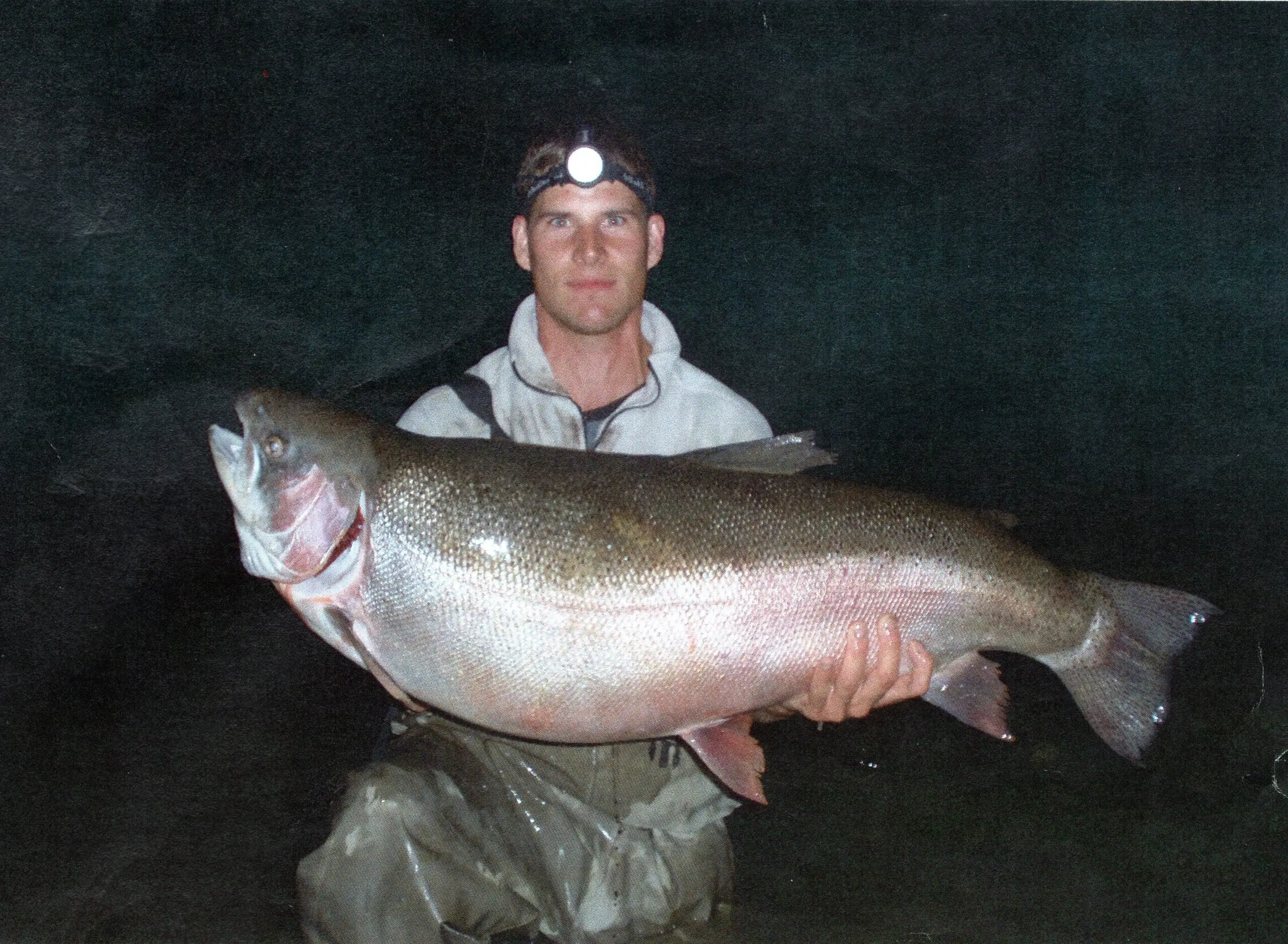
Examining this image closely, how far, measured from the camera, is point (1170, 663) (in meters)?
2.93

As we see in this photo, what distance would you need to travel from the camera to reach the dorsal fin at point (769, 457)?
8.96 feet

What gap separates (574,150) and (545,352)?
736 millimetres

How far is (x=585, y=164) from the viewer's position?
3520mm

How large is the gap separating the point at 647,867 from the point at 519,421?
1633mm

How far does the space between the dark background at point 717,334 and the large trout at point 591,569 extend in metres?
1.62

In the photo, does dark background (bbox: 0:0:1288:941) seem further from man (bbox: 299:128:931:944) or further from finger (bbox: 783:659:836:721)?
finger (bbox: 783:659:836:721)

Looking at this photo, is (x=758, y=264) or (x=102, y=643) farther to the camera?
(x=758, y=264)

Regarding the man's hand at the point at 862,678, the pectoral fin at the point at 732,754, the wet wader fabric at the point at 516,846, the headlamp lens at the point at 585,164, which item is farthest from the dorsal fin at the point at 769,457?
the headlamp lens at the point at 585,164

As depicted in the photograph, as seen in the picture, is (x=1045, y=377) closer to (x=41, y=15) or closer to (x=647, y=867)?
(x=647, y=867)

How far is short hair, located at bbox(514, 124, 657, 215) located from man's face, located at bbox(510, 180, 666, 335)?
62 mm

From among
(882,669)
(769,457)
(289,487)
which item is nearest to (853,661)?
(882,669)

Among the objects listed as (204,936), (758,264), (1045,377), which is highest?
(758,264)

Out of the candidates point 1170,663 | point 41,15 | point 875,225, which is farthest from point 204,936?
point 875,225

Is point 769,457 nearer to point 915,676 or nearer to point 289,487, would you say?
point 915,676
